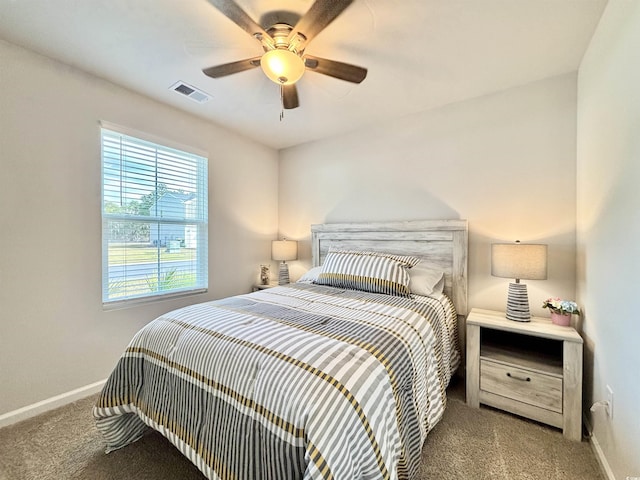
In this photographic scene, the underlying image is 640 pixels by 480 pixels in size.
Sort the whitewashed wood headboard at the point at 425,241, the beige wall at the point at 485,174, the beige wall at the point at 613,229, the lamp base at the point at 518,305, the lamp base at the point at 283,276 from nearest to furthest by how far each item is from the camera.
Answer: the beige wall at the point at 613,229
the lamp base at the point at 518,305
the beige wall at the point at 485,174
the whitewashed wood headboard at the point at 425,241
the lamp base at the point at 283,276

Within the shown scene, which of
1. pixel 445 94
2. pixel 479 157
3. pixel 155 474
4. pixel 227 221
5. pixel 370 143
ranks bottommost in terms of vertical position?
pixel 155 474

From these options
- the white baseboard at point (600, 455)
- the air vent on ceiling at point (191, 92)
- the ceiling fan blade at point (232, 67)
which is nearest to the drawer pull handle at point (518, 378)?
the white baseboard at point (600, 455)

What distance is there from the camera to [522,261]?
6.34ft

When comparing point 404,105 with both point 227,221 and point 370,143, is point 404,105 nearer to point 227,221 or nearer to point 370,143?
point 370,143

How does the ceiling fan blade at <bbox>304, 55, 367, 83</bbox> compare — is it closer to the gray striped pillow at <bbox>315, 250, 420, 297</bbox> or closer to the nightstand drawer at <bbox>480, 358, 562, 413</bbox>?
the gray striped pillow at <bbox>315, 250, 420, 297</bbox>

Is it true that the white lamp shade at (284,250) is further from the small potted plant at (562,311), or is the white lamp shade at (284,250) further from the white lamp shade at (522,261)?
the small potted plant at (562,311)

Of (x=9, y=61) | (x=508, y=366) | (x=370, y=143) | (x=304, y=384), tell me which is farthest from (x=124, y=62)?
(x=508, y=366)

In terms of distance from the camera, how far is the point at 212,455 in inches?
44.3

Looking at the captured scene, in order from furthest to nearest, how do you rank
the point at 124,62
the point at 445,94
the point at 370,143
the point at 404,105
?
the point at 370,143 → the point at 404,105 → the point at 445,94 → the point at 124,62

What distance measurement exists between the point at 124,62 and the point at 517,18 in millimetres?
2592

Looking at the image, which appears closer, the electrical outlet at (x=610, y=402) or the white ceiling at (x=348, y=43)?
the electrical outlet at (x=610, y=402)

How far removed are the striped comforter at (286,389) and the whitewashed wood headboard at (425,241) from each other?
2.29 feet

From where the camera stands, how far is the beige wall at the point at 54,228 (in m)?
1.81

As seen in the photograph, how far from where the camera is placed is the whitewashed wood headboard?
2427 mm
